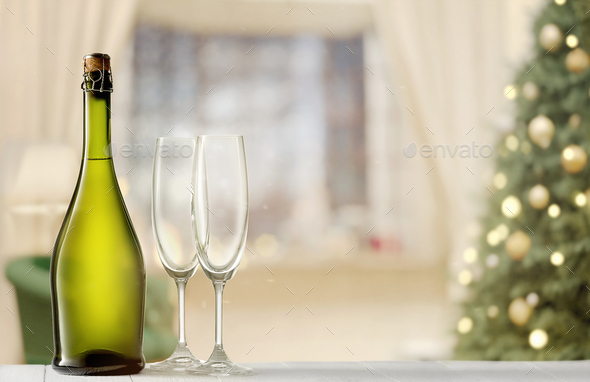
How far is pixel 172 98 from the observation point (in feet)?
9.14

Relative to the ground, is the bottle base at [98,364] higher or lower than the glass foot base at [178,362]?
higher

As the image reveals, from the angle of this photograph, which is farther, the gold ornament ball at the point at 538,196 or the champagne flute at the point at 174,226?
the gold ornament ball at the point at 538,196

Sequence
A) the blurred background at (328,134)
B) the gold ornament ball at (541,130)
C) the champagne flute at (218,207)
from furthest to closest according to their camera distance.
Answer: the blurred background at (328,134)
the gold ornament ball at (541,130)
the champagne flute at (218,207)

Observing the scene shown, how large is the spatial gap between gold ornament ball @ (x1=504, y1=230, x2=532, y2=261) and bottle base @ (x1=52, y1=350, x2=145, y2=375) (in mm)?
1732

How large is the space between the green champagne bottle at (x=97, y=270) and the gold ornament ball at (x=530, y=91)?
1760 mm

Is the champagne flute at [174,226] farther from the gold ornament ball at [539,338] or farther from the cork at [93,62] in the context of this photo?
the gold ornament ball at [539,338]

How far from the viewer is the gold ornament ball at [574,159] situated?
2008mm

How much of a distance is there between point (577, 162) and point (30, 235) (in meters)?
1.83

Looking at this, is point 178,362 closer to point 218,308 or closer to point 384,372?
point 218,308

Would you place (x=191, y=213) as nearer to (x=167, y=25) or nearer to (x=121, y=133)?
(x=121, y=133)

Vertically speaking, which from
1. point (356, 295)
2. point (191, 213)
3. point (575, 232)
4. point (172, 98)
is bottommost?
point (356, 295)

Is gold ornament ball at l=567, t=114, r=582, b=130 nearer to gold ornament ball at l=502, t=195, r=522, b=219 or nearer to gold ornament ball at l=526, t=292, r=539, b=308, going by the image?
gold ornament ball at l=502, t=195, r=522, b=219

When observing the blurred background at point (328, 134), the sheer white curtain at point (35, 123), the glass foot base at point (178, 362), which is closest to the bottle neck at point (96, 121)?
the glass foot base at point (178, 362)

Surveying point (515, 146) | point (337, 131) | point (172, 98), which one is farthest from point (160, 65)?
point (515, 146)
